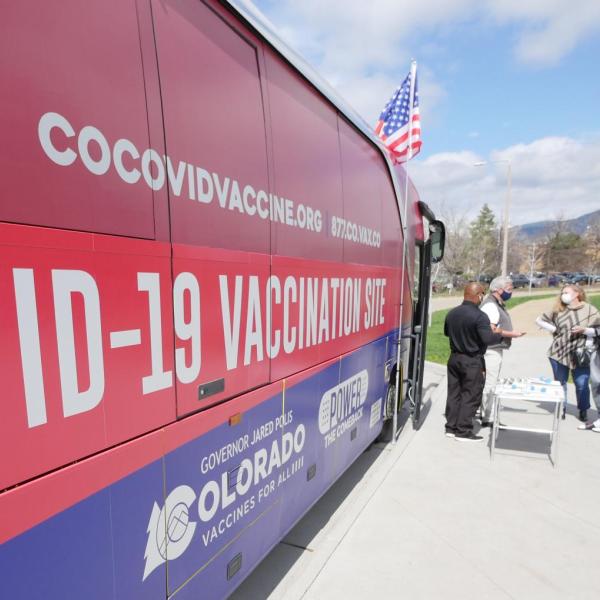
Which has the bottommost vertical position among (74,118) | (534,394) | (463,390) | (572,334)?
(463,390)

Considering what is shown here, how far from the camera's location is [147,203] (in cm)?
151

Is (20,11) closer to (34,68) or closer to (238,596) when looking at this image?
(34,68)

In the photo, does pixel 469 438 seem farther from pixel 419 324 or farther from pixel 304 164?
pixel 304 164

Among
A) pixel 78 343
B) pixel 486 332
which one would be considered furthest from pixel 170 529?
pixel 486 332

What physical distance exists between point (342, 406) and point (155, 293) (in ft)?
7.27

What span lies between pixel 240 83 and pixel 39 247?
4.28 feet

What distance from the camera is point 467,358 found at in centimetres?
518

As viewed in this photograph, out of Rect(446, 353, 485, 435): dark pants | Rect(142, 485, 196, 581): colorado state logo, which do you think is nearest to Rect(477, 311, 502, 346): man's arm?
Rect(446, 353, 485, 435): dark pants

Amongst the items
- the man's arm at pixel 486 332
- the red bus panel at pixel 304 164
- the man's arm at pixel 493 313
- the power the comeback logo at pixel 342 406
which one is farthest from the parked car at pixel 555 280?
the red bus panel at pixel 304 164

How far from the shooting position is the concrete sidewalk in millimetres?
2900

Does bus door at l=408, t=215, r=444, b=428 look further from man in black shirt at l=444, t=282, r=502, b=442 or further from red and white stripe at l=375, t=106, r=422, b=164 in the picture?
red and white stripe at l=375, t=106, r=422, b=164

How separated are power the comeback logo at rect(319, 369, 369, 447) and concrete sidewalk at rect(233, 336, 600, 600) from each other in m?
0.81

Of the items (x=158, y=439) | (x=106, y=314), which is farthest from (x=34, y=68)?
(x=158, y=439)

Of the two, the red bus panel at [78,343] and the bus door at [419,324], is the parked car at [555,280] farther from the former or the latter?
the red bus panel at [78,343]
